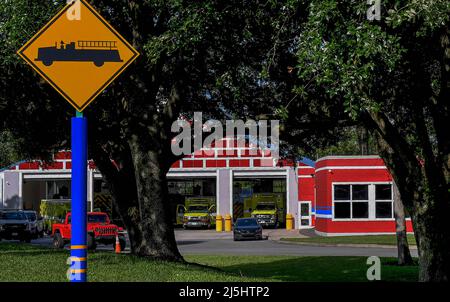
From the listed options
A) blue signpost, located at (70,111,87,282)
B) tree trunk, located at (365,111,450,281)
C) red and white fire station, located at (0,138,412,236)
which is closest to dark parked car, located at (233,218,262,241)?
red and white fire station, located at (0,138,412,236)

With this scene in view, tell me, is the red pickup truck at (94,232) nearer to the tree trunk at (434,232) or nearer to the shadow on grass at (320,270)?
the shadow on grass at (320,270)

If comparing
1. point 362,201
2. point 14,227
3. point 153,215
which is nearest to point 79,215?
point 153,215

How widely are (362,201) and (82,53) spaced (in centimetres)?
4072

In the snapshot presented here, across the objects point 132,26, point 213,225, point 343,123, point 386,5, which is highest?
point 132,26

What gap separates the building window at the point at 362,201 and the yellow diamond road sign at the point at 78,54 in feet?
131

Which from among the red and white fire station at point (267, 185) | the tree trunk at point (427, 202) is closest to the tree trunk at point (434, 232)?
the tree trunk at point (427, 202)

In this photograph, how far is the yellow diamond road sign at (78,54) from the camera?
7.80 metres

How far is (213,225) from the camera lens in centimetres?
6400

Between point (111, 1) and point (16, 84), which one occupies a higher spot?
point (111, 1)

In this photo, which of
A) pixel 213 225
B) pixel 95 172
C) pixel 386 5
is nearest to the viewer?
pixel 386 5

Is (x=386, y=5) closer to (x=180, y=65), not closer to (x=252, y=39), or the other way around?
(x=252, y=39)

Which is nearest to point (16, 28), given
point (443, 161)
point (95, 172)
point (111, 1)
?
point (111, 1)

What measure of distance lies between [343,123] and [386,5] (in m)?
6.45

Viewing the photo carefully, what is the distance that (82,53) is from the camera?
7.85 meters
